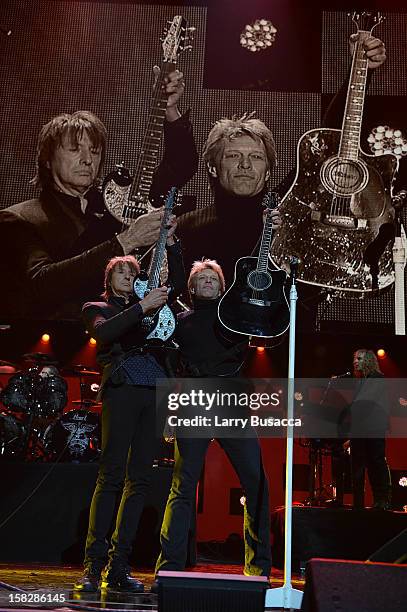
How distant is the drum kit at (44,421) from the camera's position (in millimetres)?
5637

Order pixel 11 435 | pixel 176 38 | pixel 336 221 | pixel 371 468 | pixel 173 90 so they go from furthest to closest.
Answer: pixel 176 38, pixel 173 90, pixel 336 221, pixel 11 435, pixel 371 468

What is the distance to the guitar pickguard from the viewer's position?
632cm

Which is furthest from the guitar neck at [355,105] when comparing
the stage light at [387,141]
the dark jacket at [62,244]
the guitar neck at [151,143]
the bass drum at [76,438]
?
the bass drum at [76,438]

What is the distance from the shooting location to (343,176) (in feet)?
21.4

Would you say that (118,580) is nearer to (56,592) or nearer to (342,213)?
(56,592)

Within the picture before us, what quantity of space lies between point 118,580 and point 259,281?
1601mm

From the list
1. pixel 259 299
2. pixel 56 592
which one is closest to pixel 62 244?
pixel 259 299

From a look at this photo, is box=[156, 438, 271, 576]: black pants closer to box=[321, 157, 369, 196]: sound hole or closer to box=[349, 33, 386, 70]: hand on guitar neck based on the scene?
box=[321, 157, 369, 196]: sound hole

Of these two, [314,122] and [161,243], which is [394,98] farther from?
[161,243]

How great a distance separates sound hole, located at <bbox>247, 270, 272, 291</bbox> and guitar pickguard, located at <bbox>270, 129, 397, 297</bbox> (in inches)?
110

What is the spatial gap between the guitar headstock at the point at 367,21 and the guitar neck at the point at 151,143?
6.41 feet

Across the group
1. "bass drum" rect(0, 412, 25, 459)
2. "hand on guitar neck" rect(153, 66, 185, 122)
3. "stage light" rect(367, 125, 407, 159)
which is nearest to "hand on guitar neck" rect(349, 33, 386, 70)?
"stage light" rect(367, 125, 407, 159)

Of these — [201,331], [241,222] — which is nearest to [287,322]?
[201,331]

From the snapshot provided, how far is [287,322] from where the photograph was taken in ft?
11.3
